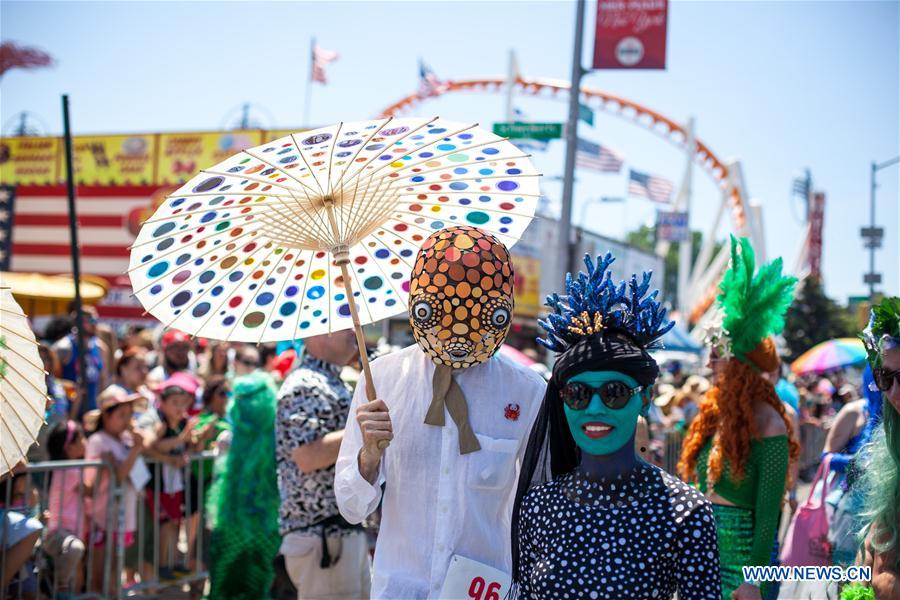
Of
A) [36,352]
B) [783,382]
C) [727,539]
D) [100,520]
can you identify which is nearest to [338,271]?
[36,352]

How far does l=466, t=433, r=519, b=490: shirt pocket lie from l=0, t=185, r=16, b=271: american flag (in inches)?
768

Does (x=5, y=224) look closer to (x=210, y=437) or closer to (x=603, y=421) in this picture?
(x=210, y=437)

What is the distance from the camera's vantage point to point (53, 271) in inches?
1045

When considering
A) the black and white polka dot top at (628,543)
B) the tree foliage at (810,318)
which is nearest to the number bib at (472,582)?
the black and white polka dot top at (628,543)

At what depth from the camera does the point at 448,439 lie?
2.86 metres

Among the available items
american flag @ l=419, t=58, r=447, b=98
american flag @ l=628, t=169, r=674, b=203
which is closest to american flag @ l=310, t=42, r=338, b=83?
american flag @ l=419, t=58, r=447, b=98

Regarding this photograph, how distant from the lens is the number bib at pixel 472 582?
273 cm

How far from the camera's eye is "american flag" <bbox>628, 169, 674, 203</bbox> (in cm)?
2878

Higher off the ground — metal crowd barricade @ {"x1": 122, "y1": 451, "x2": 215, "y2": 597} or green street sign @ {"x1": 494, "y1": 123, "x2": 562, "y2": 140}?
green street sign @ {"x1": 494, "y1": 123, "x2": 562, "y2": 140}

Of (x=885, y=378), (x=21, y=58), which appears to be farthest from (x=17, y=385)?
(x=21, y=58)

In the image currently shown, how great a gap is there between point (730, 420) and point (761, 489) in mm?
346

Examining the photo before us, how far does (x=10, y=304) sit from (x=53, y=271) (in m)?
25.4

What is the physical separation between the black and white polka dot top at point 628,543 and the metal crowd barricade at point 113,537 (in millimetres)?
3777

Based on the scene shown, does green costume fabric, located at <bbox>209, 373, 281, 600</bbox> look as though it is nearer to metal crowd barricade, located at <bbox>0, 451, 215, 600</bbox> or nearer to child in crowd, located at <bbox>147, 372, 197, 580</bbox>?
metal crowd barricade, located at <bbox>0, 451, 215, 600</bbox>
